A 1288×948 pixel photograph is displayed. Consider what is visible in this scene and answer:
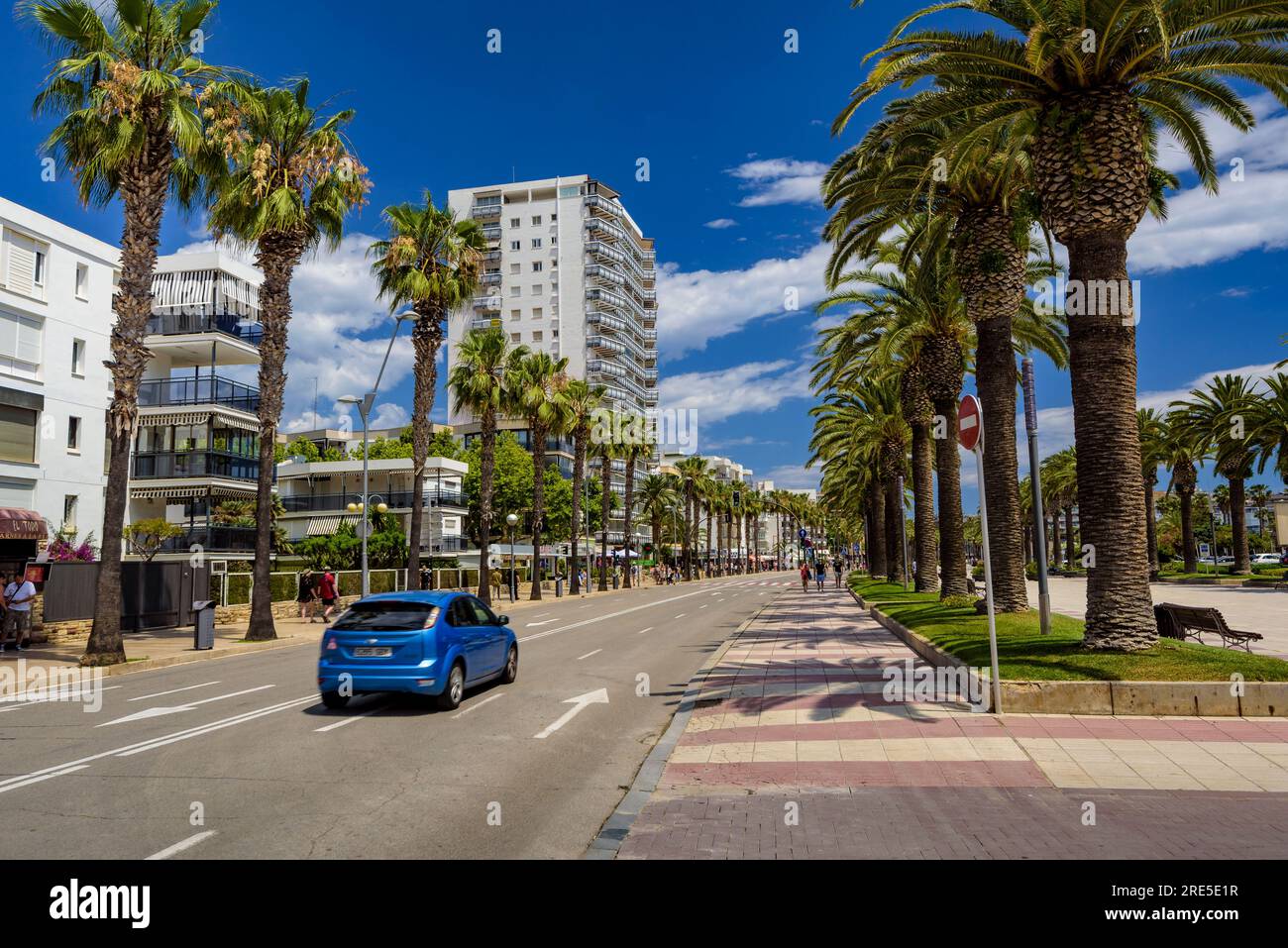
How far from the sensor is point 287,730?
10250 millimetres

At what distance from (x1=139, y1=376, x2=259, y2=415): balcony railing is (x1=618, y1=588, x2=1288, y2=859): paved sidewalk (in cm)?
3097

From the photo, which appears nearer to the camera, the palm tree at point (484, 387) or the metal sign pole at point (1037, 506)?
the metal sign pole at point (1037, 506)

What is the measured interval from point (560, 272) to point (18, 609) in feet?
291

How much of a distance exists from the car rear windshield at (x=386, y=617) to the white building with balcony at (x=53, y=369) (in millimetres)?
17402

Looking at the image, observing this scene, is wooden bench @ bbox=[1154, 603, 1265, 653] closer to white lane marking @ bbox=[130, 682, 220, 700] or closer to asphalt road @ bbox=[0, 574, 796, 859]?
asphalt road @ bbox=[0, 574, 796, 859]

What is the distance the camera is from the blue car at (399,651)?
36.2 ft

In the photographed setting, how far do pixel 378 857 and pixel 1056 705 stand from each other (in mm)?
7976

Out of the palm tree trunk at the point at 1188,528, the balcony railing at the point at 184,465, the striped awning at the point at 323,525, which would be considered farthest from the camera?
the palm tree trunk at the point at 1188,528

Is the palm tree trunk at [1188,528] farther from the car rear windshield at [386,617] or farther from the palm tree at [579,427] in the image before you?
the car rear windshield at [386,617]

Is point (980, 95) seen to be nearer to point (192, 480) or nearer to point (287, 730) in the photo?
point (287, 730)

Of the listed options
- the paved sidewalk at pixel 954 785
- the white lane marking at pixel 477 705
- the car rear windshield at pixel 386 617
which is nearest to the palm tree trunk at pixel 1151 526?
the paved sidewalk at pixel 954 785

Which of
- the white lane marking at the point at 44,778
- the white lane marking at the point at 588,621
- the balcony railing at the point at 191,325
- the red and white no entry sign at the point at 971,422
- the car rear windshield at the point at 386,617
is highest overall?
the balcony railing at the point at 191,325

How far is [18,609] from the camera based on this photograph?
19.3 m
